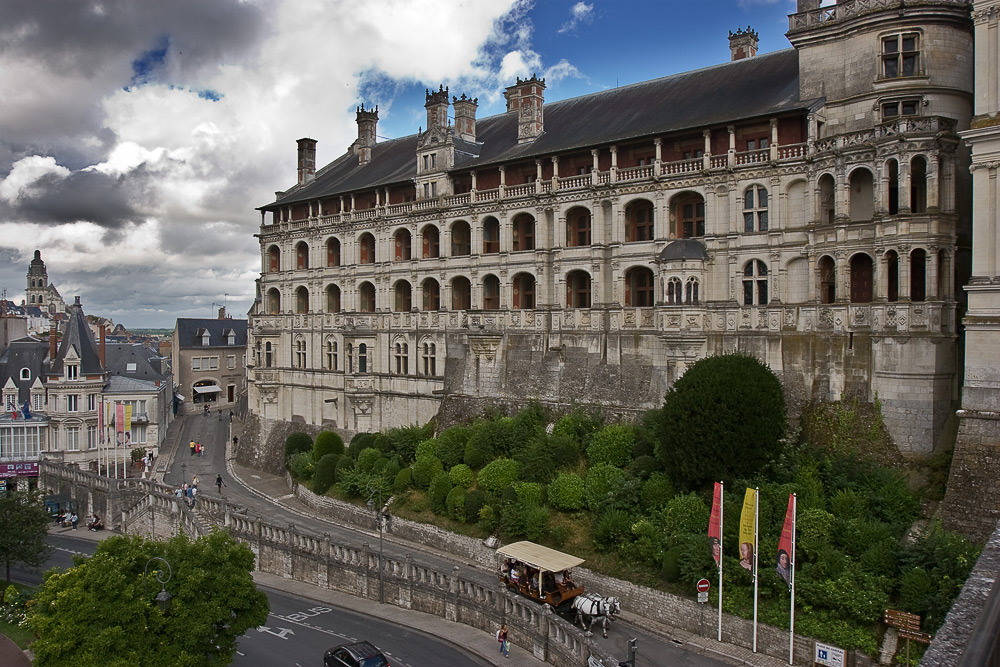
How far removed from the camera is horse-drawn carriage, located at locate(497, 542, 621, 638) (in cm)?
2753

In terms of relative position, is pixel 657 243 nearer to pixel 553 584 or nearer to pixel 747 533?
pixel 747 533

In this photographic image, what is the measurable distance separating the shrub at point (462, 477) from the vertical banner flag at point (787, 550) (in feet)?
55.9

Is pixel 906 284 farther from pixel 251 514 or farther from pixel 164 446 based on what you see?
pixel 164 446

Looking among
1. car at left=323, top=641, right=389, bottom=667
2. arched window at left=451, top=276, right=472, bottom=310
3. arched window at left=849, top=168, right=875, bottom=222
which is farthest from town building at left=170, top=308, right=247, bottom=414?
arched window at left=849, top=168, right=875, bottom=222

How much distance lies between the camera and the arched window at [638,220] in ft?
137

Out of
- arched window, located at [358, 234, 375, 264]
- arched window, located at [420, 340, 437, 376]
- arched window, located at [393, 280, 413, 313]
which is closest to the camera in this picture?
arched window, located at [420, 340, 437, 376]

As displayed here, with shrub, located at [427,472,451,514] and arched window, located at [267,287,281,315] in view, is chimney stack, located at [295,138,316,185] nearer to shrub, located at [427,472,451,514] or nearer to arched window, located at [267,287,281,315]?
arched window, located at [267,287,281,315]

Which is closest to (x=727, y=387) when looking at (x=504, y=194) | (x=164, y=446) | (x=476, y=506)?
(x=476, y=506)

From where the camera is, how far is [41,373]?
61406 mm

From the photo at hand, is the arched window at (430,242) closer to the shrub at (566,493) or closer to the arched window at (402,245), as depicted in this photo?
the arched window at (402,245)

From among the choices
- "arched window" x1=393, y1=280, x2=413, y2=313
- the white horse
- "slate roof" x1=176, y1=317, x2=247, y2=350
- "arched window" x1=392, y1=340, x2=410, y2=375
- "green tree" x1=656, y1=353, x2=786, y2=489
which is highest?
"arched window" x1=393, y1=280, x2=413, y2=313

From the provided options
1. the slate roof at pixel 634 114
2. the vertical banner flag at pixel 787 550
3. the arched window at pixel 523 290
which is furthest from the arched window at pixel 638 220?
the vertical banner flag at pixel 787 550

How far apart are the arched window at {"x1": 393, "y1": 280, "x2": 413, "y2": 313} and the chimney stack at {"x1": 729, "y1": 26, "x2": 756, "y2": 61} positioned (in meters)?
26.0

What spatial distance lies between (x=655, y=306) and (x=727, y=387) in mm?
9960
